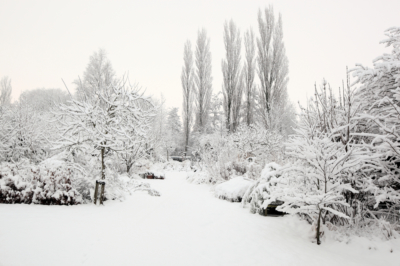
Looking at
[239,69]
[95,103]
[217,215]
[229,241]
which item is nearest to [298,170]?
[229,241]

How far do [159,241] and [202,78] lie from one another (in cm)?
2167

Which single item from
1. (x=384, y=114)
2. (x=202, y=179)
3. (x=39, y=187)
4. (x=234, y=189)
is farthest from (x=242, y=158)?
(x=39, y=187)

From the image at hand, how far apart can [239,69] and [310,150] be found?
19665mm

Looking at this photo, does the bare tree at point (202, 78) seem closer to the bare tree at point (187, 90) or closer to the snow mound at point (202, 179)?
the bare tree at point (187, 90)

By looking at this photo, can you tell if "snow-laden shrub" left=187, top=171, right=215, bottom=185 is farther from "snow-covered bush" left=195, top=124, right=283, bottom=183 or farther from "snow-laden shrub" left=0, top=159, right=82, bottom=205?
"snow-laden shrub" left=0, top=159, right=82, bottom=205

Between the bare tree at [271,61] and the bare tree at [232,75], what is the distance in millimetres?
3046

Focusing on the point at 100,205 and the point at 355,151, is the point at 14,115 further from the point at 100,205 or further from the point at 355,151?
the point at 355,151

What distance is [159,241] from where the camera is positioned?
2.86m

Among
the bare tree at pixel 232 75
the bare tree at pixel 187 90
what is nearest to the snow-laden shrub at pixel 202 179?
the bare tree at pixel 232 75

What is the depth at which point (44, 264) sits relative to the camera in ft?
6.63

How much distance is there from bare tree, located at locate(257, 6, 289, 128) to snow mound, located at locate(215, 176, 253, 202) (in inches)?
482

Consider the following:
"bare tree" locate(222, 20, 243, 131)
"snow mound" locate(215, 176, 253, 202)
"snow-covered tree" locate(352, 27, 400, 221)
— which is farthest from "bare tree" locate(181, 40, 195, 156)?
"snow-covered tree" locate(352, 27, 400, 221)

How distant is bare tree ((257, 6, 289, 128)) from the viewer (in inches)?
690

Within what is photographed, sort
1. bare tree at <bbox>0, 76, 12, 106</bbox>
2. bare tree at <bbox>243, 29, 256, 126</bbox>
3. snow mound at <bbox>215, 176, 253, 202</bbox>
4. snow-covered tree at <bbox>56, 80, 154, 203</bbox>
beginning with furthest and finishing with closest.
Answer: bare tree at <bbox>0, 76, 12, 106</bbox> → bare tree at <bbox>243, 29, 256, 126</bbox> → snow mound at <bbox>215, 176, 253, 202</bbox> → snow-covered tree at <bbox>56, 80, 154, 203</bbox>
